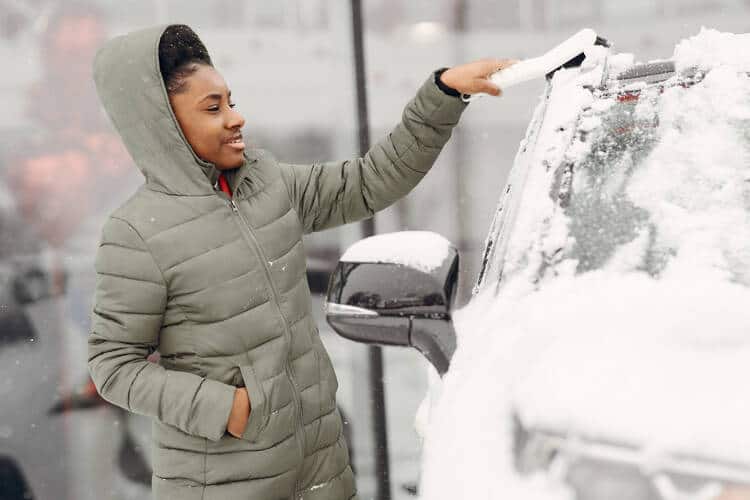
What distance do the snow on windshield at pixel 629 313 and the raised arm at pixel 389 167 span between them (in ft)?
1.08

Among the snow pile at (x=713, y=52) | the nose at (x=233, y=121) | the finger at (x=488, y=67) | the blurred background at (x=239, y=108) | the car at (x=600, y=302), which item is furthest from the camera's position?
the blurred background at (x=239, y=108)

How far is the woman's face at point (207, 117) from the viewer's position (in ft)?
5.99

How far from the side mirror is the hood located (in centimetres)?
51

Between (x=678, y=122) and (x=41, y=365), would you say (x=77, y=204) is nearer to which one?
(x=41, y=365)

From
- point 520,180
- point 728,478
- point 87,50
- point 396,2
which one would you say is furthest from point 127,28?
point 728,478

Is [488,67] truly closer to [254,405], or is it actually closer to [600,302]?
[600,302]

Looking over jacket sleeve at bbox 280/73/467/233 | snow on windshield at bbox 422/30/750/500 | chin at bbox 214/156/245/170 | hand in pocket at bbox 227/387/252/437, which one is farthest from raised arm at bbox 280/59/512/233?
hand in pocket at bbox 227/387/252/437

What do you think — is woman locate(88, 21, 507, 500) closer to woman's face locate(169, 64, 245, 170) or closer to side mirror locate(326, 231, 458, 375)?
woman's face locate(169, 64, 245, 170)

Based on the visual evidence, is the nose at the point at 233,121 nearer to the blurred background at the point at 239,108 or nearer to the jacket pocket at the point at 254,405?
the jacket pocket at the point at 254,405

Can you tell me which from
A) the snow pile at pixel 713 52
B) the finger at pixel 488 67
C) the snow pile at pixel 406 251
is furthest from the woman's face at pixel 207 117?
the snow pile at pixel 713 52

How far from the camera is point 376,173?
216 centimetres

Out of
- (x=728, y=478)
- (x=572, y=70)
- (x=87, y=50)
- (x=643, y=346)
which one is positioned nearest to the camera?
(x=728, y=478)

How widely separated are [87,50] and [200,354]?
1830 mm

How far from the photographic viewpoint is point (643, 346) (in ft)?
3.77
